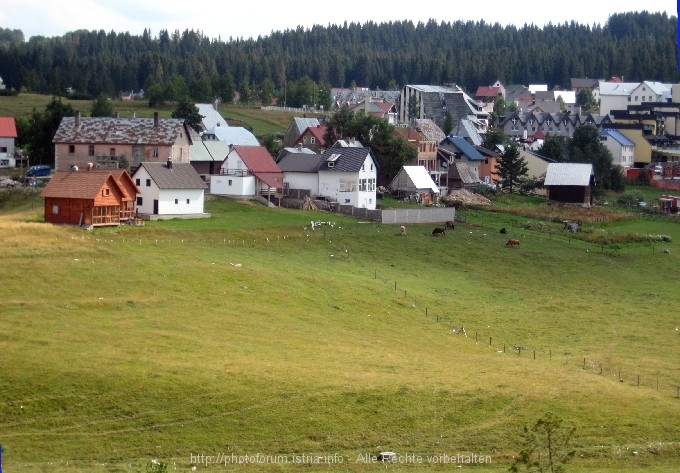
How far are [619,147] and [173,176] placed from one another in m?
59.7

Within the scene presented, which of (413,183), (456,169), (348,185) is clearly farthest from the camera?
(456,169)

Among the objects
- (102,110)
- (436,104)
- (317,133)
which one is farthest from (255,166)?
(436,104)

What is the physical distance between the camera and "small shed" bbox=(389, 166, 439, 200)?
77062mm

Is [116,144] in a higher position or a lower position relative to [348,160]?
higher

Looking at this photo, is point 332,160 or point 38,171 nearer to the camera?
point 332,160

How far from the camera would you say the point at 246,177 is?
6988cm

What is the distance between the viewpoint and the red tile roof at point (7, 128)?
80.8 metres

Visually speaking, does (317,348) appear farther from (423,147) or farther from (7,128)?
(423,147)

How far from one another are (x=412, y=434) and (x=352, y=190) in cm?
4107

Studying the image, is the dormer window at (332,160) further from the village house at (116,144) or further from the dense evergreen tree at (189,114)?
the dense evergreen tree at (189,114)

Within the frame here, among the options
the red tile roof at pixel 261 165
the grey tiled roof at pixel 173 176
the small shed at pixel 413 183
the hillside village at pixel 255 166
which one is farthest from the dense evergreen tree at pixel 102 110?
the grey tiled roof at pixel 173 176

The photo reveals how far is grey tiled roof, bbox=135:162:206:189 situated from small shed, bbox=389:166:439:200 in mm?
18620

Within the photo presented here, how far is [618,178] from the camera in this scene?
304ft

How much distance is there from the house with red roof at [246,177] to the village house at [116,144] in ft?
10.6
